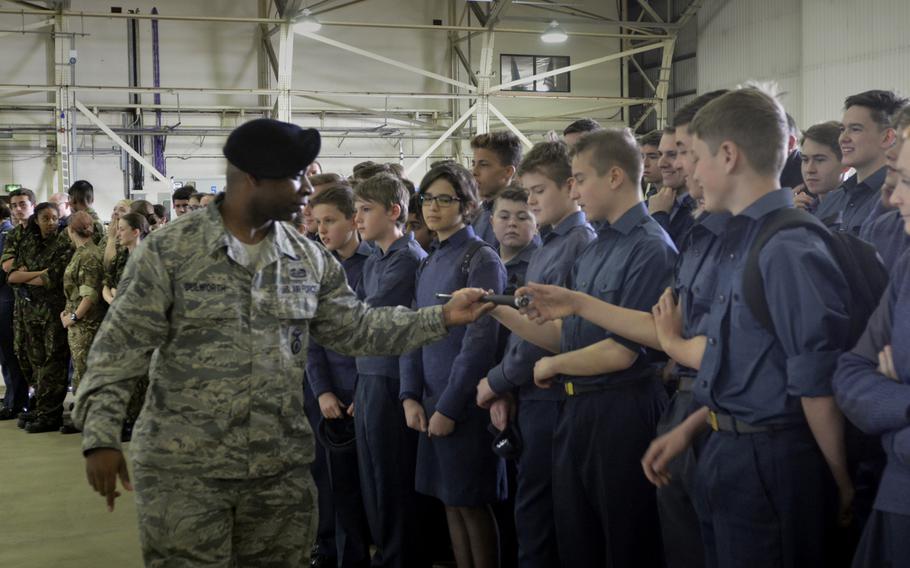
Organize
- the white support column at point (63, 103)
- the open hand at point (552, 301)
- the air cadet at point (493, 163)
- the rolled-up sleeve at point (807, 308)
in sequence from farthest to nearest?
the white support column at point (63, 103)
the air cadet at point (493, 163)
the open hand at point (552, 301)
the rolled-up sleeve at point (807, 308)

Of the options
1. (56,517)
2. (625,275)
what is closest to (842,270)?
(625,275)

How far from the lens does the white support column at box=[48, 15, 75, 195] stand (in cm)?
1462

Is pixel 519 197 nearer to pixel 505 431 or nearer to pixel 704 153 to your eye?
pixel 505 431

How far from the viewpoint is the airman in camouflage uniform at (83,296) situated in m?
7.24

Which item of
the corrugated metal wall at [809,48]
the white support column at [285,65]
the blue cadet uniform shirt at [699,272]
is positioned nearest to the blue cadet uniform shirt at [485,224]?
the blue cadet uniform shirt at [699,272]

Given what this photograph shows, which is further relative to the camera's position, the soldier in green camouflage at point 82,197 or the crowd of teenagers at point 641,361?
the soldier in green camouflage at point 82,197

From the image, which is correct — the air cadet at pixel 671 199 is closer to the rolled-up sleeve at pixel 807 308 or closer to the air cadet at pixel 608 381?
the air cadet at pixel 608 381

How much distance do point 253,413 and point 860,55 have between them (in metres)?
12.9

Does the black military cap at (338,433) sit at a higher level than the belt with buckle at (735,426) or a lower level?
lower

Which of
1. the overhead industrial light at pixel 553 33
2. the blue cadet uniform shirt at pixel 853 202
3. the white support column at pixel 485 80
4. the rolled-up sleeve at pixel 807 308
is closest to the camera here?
the rolled-up sleeve at pixel 807 308

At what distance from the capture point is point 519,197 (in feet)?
11.8

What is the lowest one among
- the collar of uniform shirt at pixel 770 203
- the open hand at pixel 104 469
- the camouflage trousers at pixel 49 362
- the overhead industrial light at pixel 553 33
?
the camouflage trousers at pixel 49 362

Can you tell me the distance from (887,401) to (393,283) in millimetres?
2257

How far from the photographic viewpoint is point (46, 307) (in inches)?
309
